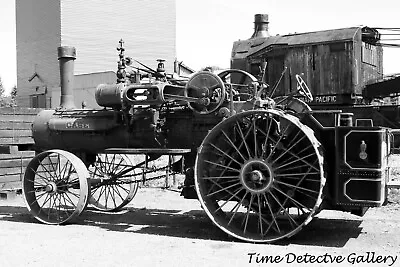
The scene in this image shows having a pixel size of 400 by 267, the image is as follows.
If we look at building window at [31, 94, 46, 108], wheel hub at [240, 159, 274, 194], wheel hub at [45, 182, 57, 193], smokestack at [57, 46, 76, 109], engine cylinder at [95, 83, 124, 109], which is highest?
building window at [31, 94, 46, 108]

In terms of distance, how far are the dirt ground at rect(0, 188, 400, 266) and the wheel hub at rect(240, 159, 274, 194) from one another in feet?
2.34

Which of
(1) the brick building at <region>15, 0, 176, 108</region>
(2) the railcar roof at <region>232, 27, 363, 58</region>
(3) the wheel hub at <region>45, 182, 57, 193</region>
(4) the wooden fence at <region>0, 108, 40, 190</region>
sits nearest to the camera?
(3) the wheel hub at <region>45, 182, 57, 193</region>

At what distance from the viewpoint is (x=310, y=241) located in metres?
6.73

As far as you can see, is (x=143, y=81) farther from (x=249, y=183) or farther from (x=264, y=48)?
(x=264, y=48)

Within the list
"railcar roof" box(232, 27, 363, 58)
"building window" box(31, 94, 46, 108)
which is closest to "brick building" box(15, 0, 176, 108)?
"building window" box(31, 94, 46, 108)

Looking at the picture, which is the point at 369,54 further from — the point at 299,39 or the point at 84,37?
the point at 84,37

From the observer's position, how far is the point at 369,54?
12969 millimetres

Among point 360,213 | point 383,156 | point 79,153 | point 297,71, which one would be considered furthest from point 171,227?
point 297,71

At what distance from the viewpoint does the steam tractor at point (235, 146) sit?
6.24 m

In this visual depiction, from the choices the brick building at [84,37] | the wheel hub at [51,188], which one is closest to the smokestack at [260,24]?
the brick building at [84,37]

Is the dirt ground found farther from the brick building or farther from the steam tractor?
the brick building

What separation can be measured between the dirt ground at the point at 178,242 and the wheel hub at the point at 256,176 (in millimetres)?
714

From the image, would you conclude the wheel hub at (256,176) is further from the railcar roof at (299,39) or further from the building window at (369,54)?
the building window at (369,54)

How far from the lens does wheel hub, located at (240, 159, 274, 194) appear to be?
21.5 ft
